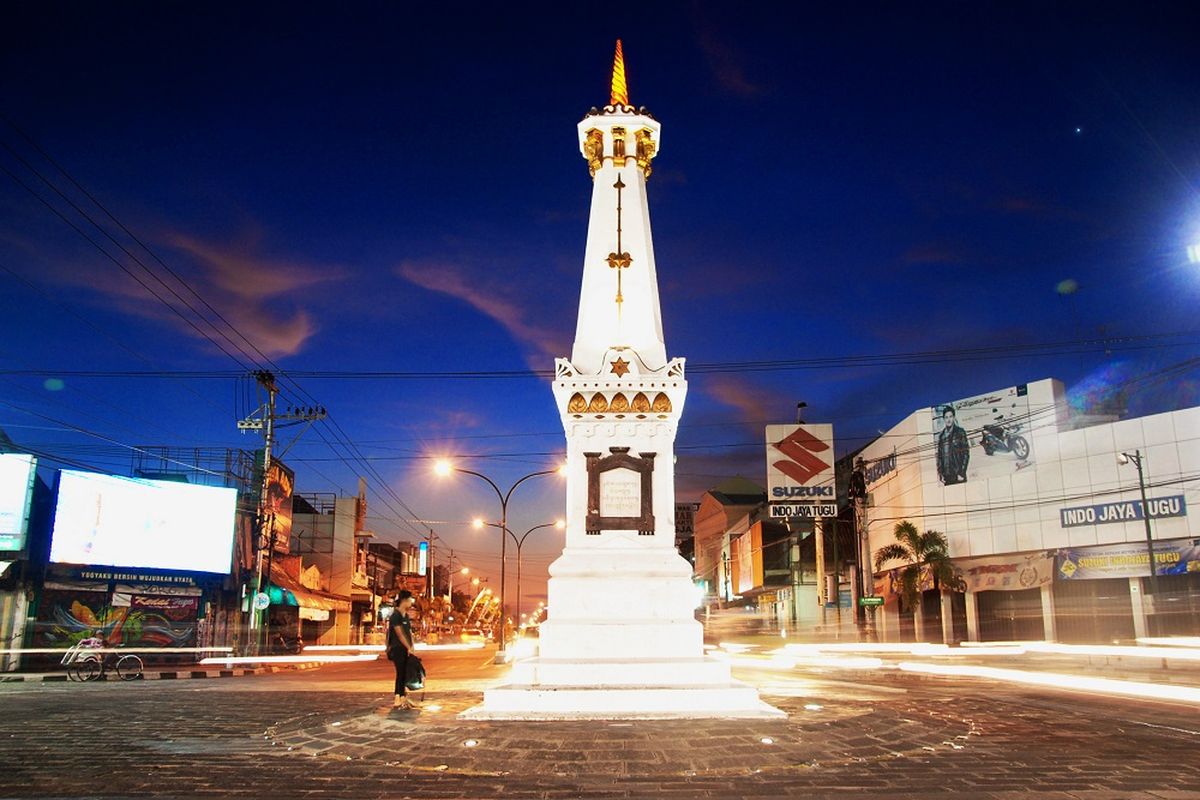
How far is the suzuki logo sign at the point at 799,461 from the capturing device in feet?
154

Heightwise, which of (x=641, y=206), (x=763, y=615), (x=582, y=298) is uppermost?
(x=641, y=206)

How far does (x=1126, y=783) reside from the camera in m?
6.71

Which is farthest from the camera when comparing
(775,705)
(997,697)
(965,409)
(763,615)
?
(763,615)

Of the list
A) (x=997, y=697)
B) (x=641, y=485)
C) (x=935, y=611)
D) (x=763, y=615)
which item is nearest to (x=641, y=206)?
(x=641, y=485)

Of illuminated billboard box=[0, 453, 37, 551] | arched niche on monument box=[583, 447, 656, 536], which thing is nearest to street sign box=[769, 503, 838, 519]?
illuminated billboard box=[0, 453, 37, 551]

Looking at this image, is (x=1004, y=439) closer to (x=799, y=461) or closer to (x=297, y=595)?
(x=799, y=461)

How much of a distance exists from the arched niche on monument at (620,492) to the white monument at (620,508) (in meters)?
0.02

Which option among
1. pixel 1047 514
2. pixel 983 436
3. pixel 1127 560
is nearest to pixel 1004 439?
pixel 983 436

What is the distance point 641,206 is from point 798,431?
33.8m

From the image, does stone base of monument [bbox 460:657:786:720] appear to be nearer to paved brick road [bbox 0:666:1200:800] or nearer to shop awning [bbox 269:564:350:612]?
paved brick road [bbox 0:666:1200:800]

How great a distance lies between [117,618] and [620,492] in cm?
2776

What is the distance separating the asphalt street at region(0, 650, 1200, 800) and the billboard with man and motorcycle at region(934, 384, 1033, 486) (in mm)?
33347

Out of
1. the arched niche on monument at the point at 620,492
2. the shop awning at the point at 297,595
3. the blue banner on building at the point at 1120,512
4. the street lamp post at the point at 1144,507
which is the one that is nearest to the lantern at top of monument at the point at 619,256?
the arched niche on monument at the point at 620,492

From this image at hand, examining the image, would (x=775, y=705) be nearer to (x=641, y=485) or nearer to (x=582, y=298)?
(x=641, y=485)
